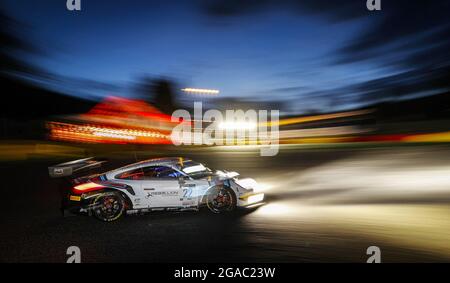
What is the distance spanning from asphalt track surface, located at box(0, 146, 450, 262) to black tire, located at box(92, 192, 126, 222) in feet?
0.53

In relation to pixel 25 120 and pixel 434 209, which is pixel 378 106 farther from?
pixel 25 120

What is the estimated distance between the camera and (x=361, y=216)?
6098 mm

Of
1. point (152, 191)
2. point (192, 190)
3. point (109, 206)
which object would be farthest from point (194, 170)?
point (109, 206)

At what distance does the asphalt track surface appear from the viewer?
4.60 meters

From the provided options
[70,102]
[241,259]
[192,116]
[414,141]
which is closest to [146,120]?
[192,116]

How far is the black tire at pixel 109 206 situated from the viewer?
630 centimetres

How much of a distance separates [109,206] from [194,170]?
68.4 inches

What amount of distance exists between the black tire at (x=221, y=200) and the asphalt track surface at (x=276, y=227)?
0.70ft

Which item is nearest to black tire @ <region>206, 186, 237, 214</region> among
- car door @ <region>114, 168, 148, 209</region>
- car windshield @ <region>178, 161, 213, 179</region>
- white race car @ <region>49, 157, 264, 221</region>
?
white race car @ <region>49, 157, 264, 221</region>

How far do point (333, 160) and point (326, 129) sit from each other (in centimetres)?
310
